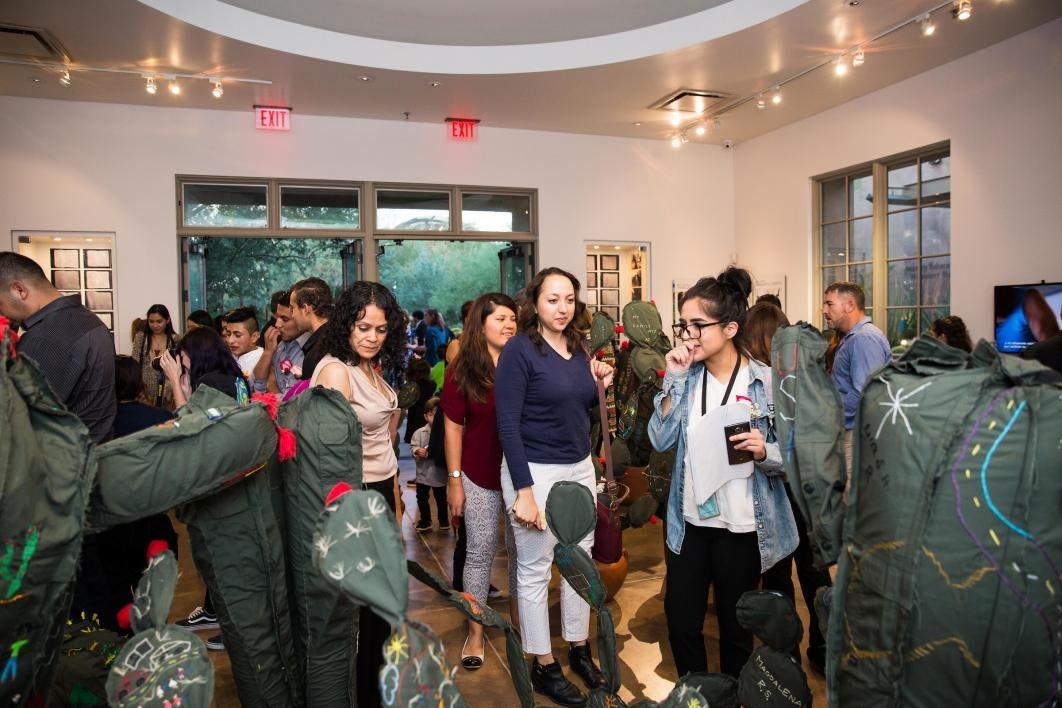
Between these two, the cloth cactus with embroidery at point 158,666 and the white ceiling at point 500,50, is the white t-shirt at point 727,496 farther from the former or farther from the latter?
the white ceiling at point 500,50

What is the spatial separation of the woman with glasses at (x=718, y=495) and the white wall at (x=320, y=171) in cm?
620

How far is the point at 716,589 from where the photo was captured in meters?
1.87

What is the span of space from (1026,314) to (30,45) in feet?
25.7

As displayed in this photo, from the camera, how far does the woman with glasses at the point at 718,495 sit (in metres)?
1.81

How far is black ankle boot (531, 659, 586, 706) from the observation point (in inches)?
89.0

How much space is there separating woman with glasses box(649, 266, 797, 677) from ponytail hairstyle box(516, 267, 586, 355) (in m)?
0.54

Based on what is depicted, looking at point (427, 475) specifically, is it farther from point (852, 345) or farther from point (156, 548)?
point (156, 548)

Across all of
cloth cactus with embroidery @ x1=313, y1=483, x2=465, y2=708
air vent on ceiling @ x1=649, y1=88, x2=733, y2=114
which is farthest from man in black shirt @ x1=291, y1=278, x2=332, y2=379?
air vent on ceiling @ x1=649, y1=88, x2=733, y2=114

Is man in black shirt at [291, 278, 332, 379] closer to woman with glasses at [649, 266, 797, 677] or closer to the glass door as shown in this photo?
woman with glasses at [649, 266, 797, 677]

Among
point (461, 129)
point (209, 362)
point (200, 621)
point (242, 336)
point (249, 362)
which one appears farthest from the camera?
point (461, 129)

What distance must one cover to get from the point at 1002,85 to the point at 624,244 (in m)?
4.01

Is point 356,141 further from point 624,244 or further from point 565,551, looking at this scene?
point 565,551

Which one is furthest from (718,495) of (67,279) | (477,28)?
(67,279)

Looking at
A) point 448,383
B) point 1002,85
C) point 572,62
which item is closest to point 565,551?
point 448,383
